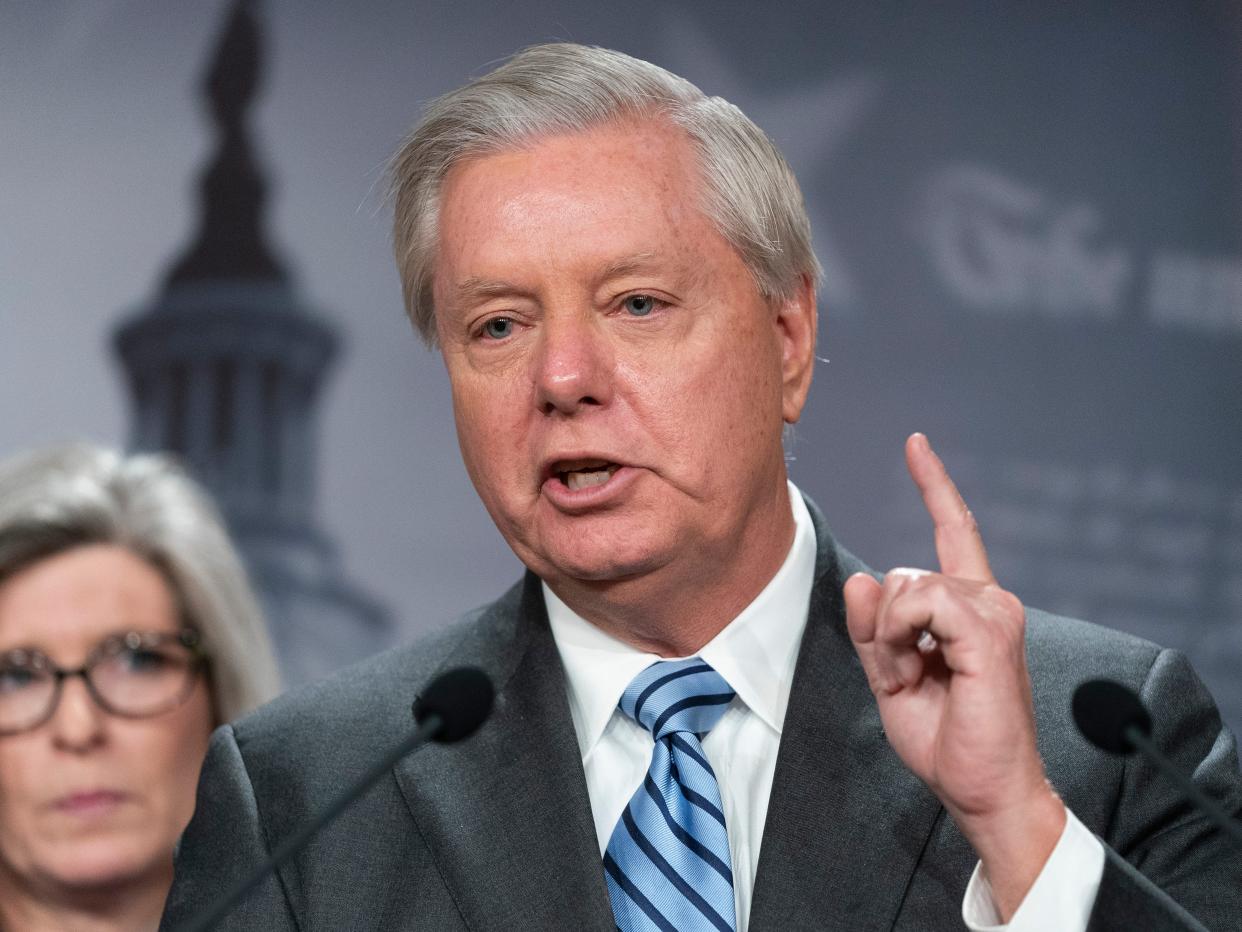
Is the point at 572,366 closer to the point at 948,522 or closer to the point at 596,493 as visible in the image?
the point at 596,493

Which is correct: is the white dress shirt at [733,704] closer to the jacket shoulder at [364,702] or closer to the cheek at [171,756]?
the jacket shoulder at [364,702]

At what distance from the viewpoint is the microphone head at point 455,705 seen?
1.48 metres

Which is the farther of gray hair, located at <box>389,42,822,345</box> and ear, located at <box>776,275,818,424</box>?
ear, located at <box>776,275,818,424</box>

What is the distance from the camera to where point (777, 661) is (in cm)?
185

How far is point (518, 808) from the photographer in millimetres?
1772

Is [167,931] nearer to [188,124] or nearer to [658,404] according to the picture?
[658,404]

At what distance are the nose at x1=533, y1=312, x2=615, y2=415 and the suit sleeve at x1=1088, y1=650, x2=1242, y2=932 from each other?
0.66m

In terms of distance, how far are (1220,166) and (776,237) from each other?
1710mm

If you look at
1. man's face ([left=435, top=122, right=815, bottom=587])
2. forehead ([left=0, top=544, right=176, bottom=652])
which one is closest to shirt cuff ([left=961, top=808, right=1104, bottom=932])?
man's face ([left=435, top=122, right=815, bottom=587])

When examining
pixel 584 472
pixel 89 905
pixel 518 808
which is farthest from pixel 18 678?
pixel 584 472

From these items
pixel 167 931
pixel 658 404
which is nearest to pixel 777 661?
pixel 658 404

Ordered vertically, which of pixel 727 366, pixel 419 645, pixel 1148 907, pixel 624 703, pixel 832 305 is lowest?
pixel 1148 907

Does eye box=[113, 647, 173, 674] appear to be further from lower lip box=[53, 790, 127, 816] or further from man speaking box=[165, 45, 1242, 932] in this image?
man speaking box=[165, 45, 1242, 932]

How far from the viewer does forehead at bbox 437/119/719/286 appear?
1.75 meters
